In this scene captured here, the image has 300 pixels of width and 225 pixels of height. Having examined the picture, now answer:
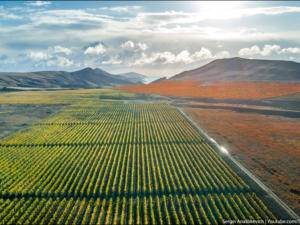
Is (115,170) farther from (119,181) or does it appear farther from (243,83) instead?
(243,83)

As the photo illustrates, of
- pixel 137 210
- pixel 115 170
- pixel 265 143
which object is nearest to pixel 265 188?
pixel 137 210

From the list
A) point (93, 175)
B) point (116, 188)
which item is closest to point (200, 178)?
point (116, 188)

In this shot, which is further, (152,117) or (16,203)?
(152,117)

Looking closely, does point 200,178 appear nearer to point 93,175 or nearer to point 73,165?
point 93,175

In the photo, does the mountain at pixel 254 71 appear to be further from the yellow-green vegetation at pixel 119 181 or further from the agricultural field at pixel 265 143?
the yellow-green vegetation at pixel 119 181

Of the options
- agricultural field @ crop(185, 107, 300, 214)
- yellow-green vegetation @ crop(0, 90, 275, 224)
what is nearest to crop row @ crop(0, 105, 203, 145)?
yellow-green vegetation @ crop(0, 90, 275, 224)

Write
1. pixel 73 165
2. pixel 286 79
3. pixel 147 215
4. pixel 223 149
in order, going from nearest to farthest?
pixel 147 215 → pixel 73 165 → pixel 223 149 → pixel 286 79

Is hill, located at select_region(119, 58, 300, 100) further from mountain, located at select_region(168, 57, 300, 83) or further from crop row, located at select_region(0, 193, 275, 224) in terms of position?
crop row, located at select_region(0, 193, 275, 224)
